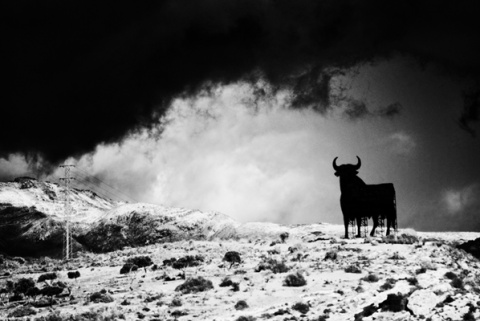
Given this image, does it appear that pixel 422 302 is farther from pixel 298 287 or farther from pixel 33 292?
pixel 33 292

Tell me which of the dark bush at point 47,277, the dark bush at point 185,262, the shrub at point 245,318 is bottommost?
the shrub at point 245,318

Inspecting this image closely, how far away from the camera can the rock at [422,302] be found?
481 inches

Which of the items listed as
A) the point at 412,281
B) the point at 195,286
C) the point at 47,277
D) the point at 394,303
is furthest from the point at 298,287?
the point at 47,277

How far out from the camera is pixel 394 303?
12.8 metres

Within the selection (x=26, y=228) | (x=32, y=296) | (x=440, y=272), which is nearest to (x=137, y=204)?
(x=26, y=228)

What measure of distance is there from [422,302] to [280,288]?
536 cm

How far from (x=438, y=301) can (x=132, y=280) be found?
42.6 ft

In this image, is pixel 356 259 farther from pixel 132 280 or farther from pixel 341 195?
pixel 132 280

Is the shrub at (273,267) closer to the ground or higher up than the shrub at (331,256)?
closer to the ground

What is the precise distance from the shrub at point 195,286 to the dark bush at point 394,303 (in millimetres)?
6633

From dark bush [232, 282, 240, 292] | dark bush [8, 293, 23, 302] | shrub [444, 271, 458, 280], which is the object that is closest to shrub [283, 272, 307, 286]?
dark bush [232, 282, 240, 292]

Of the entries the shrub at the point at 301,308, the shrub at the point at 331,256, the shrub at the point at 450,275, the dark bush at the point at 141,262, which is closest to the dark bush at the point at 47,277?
the dark bush at the point at 141,262

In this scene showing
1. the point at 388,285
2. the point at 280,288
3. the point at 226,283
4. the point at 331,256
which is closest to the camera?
A: the point at 388,285

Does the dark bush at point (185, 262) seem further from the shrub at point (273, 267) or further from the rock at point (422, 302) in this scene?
the rock at point (422, 302)
